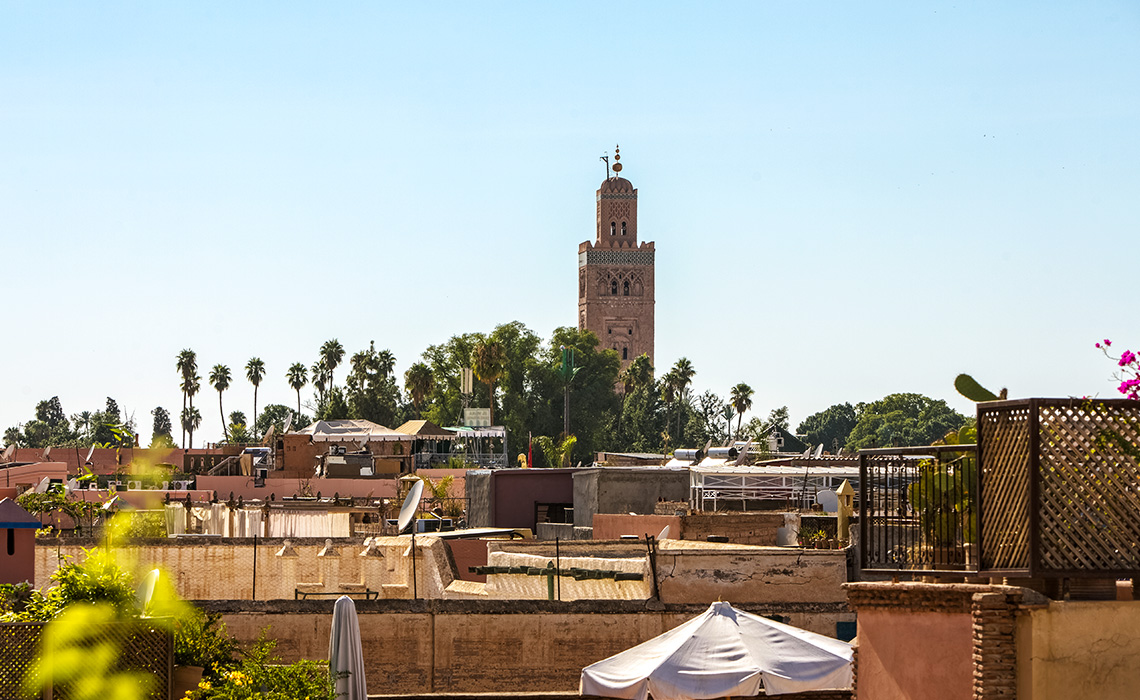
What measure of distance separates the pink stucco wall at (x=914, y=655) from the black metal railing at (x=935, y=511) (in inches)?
12.9

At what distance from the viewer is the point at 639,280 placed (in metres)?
144

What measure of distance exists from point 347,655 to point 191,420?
10123cm

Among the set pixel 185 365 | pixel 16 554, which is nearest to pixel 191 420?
pixel 185 365

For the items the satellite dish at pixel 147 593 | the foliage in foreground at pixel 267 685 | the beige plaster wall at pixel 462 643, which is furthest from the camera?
the beige plaster wall at pixel 462 643

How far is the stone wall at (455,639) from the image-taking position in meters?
17.1

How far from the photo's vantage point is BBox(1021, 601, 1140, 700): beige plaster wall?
25.3 feet

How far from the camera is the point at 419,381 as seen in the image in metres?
103

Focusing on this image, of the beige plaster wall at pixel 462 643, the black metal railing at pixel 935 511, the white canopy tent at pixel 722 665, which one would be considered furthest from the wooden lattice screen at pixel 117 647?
the black metal railing at pixel 935 511

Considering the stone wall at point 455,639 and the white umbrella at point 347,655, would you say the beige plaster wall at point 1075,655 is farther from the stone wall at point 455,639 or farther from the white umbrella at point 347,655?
the stone wall at point 455,639

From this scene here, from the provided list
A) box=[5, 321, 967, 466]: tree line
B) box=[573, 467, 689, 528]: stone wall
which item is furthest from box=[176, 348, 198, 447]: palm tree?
box=[573, 467, 689, 528]: stone wall

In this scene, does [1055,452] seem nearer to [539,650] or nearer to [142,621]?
[142,621]

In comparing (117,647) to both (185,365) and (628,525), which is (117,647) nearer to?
(628,525)

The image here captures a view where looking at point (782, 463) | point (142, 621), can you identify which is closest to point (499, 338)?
point (782, 463)

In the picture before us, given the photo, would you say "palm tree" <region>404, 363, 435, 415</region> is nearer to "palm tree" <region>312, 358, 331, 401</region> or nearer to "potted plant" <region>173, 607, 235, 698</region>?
"palm tree" <region>312, 358, 331, 401</region>
